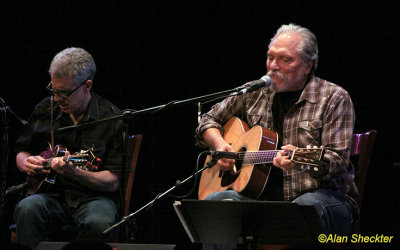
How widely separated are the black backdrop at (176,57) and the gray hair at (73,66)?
1123mm

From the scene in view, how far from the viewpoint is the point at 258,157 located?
354cm

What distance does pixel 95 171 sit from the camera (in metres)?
3.89

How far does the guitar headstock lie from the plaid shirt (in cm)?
7

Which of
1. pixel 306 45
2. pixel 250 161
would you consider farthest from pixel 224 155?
pixel 306 45

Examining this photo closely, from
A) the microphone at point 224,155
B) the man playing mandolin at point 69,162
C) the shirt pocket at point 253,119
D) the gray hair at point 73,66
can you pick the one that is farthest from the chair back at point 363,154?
the gray hair at point 73,66

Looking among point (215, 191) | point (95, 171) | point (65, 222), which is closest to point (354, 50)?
point (215, 191)

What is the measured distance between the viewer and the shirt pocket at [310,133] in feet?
11.5

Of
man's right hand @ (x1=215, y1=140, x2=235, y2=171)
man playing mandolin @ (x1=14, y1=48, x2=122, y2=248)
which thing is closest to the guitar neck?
man's right hand @ (x1=215, y1=140, x2=235, y2=171)

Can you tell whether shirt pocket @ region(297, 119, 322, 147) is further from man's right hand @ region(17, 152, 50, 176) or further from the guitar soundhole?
man's right hand @ region(17, 152, 50, 176)

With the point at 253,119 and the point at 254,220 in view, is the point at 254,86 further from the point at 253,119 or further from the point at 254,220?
the point at 254,220

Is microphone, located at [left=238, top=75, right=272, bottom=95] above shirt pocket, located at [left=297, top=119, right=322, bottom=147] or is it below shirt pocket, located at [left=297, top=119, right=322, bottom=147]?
above

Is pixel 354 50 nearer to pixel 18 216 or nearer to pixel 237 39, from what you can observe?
pixel 237 39

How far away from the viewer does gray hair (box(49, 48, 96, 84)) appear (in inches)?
159

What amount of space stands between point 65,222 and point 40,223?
206 mm
